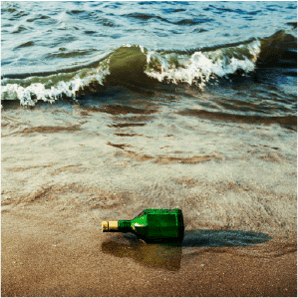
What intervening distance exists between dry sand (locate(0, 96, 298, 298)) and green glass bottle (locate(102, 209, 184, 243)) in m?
0.07

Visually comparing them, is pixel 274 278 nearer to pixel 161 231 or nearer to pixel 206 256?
pixel 206 256

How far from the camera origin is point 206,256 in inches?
48.6

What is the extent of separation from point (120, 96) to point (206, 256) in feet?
9.74

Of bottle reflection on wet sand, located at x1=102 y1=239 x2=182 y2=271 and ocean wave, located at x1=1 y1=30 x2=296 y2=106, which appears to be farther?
ocean wave, located at x1=1 y1=30 x2=296 y2=106

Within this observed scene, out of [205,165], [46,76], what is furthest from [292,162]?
[46,76]

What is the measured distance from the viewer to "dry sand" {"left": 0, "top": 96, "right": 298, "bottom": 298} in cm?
108

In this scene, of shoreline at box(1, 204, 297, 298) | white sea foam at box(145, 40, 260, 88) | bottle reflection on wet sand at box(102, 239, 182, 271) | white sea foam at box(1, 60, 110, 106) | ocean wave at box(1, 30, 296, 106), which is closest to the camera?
shoreline at box(1, 204, 297, 298)

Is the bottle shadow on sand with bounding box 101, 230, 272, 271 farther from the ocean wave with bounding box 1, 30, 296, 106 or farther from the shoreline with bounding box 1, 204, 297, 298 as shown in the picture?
the ocean wave with bounding box 1, 30, 296, 106

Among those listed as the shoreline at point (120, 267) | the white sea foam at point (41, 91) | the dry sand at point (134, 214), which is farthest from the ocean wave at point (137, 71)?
the shoreline at point (120, 267)

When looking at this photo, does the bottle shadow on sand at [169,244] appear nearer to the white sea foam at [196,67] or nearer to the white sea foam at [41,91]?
the white sea foam at [41,91]

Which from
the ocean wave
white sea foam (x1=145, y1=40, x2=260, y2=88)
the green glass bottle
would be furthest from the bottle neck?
white sea foam (x1=145, y1=40, x2=260, y2=88)

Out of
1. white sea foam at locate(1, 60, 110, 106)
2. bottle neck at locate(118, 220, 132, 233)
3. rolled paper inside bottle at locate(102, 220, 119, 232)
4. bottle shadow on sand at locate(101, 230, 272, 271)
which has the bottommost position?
bottle shadow on sand at locate(101, 230, 272, 271)

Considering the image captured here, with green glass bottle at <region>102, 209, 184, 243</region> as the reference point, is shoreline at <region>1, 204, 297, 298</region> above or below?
below

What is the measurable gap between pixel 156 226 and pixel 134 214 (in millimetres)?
292
